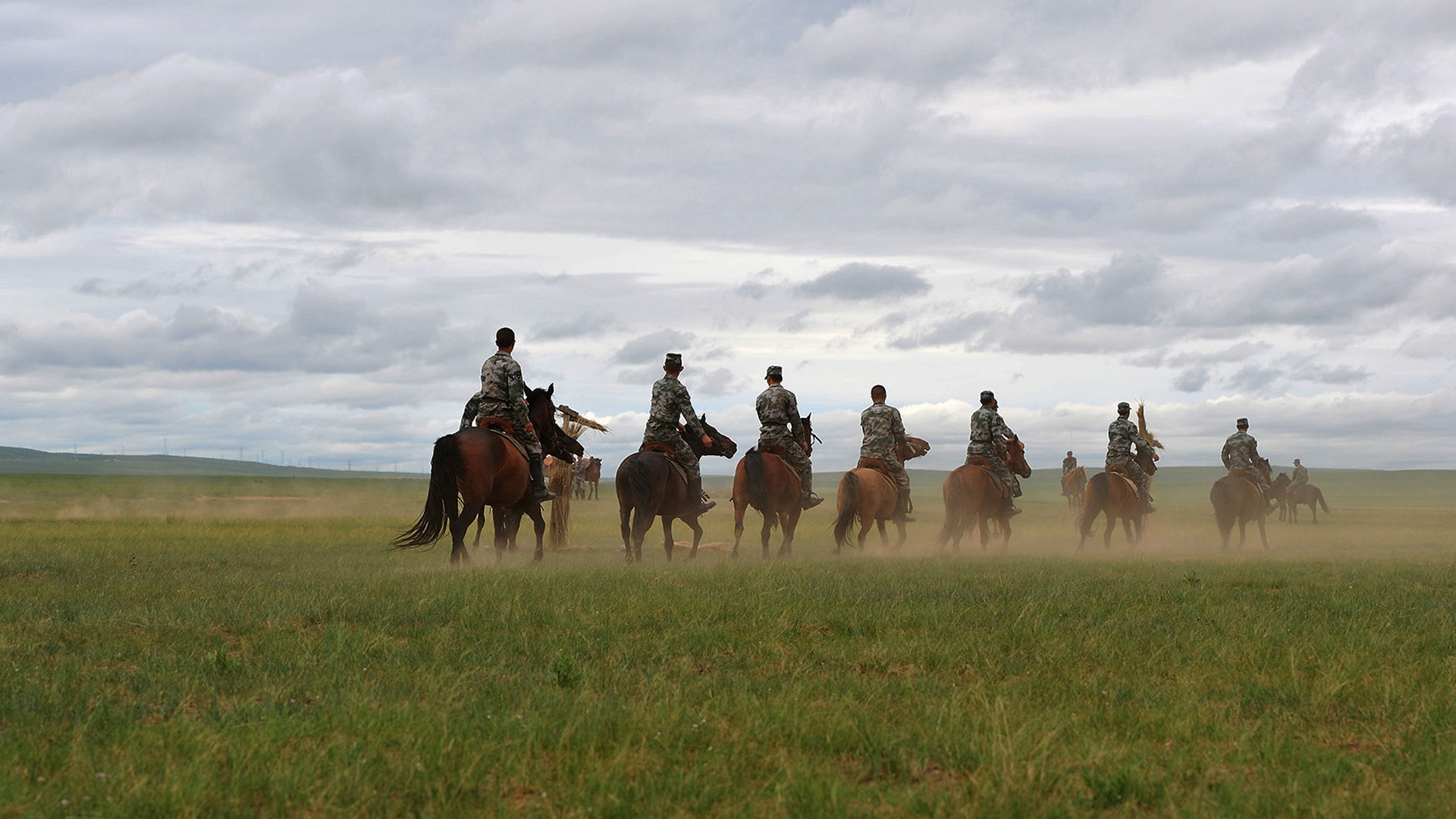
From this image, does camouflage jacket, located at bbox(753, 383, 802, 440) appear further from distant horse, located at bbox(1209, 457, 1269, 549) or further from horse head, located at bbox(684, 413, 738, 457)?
distant horse, located at bbox(1209, 457, 1269, 549)

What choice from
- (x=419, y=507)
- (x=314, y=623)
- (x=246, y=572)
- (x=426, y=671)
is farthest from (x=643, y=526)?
(x=419, y=507)

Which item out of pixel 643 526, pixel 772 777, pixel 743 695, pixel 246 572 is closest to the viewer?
pixel 772 777

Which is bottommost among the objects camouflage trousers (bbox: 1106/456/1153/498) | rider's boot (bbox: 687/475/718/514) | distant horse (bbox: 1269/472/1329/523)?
distant horse (bbox: 1269/472/1329/523)

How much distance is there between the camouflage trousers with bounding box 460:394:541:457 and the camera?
15656 mm

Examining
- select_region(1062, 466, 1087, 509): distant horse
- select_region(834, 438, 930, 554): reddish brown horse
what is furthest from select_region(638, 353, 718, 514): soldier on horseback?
select_region(1062, 466, 1087, 509): distant horse

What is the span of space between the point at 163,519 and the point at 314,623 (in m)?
24.7

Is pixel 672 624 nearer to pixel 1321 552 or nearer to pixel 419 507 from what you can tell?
pixel 1321 552

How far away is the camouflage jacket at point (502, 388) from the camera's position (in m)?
15.5

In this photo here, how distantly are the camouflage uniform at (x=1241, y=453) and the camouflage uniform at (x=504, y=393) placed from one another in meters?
15.8

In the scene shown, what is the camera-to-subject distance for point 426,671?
22.3ft

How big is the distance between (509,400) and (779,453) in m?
4.58

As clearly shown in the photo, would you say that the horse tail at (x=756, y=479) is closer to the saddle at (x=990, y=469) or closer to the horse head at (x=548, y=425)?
the horse head at (x=548, y=425)

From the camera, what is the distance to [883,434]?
2016 cm

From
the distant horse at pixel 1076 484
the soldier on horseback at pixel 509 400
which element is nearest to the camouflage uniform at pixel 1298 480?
the distant horse at pixel 1076 484
